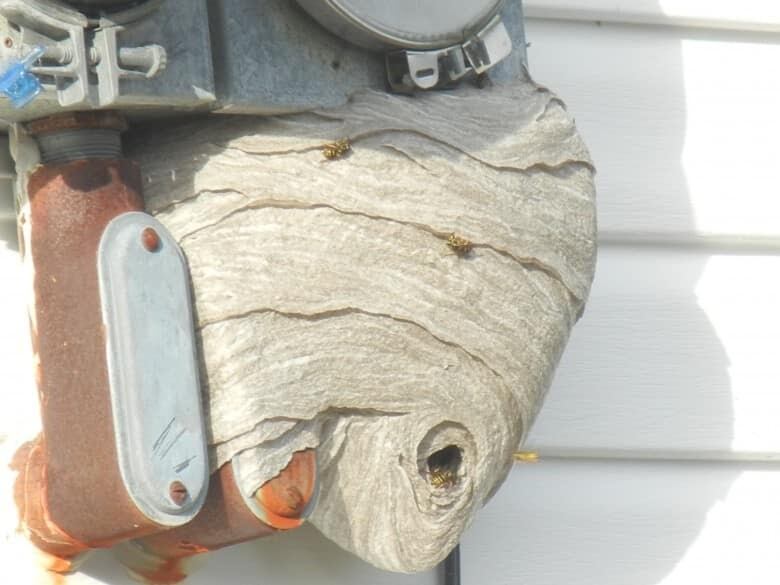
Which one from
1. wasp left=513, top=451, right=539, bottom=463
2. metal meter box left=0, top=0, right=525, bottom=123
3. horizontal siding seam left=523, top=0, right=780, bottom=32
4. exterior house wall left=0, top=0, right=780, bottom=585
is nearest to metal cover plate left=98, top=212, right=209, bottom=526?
metal meter box left=0, top=0, right=525, bottom=123

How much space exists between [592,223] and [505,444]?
0.80 ft

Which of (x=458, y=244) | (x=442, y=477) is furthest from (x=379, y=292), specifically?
(x=442, y=477)

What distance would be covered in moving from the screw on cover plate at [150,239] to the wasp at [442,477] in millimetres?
347

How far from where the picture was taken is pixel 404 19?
1.71 metres

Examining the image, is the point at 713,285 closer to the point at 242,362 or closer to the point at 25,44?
the point at 242,362

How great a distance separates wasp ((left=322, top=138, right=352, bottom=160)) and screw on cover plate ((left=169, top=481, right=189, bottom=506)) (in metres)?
0.34

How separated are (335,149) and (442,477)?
1.06 feet

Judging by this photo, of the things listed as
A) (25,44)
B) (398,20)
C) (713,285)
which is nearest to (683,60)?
(713,285)

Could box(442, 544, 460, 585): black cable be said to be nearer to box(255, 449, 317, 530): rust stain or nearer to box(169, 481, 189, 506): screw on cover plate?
box(255, 449, 317, 530): rust stain

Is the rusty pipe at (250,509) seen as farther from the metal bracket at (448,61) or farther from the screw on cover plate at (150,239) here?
the metal bracket at (448,61)

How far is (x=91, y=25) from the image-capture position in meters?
1.49

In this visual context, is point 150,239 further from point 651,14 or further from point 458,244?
point 651,14

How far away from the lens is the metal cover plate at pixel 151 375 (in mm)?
1532

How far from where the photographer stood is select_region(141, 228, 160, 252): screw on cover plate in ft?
5.19
